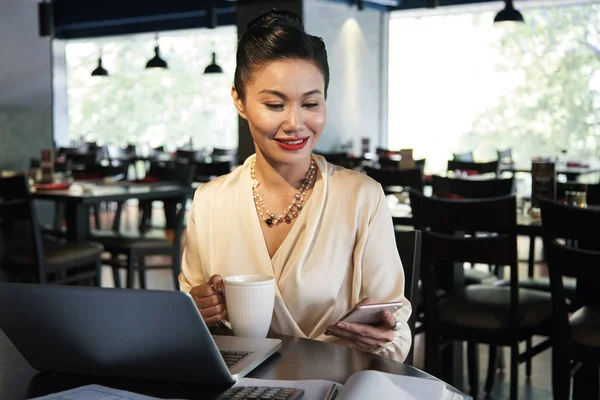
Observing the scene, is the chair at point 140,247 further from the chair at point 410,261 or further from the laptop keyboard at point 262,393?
the laptop keyboard at point 262,393

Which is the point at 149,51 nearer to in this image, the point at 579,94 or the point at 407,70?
the point at 407,70

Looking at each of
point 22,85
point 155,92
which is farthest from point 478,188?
point 155,92

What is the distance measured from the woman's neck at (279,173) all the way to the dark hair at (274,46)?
0.49ft

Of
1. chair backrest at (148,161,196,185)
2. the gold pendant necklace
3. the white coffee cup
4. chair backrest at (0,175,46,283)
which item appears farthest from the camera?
chair backrest at (148,161,196,185)

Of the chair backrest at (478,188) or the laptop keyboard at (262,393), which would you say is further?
the chair backrest at (478,188)

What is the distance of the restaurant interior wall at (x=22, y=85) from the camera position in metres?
7.88

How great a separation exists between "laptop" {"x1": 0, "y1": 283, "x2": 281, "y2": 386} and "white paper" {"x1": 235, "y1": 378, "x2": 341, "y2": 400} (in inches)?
0.8

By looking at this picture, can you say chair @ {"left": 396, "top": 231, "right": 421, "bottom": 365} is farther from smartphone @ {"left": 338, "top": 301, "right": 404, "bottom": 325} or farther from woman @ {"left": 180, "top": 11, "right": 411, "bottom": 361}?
smartphone @ {"left": 338, "top": 301, "right": 404, "bottom": 325}

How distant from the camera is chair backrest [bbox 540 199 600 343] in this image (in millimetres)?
2436

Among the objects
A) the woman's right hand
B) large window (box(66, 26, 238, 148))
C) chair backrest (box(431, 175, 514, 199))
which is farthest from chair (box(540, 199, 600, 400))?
large window (box(66, 26, 238, 148))

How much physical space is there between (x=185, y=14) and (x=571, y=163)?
7127 millimetres

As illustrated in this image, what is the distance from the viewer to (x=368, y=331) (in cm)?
129

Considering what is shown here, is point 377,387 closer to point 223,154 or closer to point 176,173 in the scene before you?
point 176,173

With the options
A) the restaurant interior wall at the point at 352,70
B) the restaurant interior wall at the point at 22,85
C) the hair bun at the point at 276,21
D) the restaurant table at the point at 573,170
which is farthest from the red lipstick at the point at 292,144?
the restaurant interior wall at the point at 352,70
